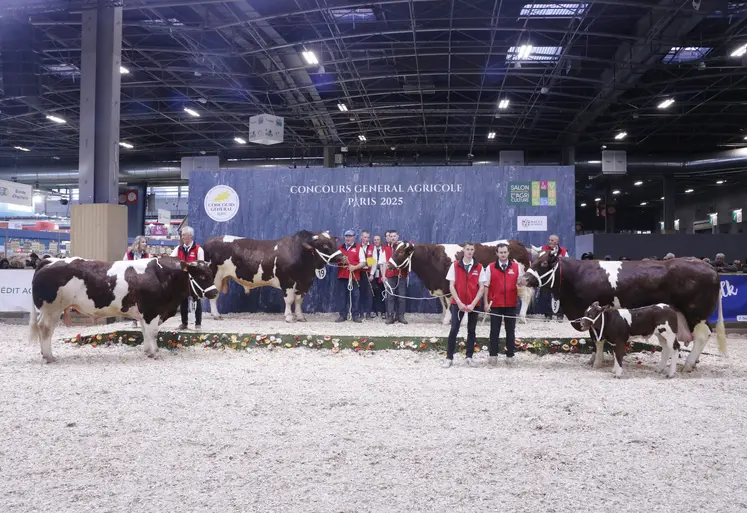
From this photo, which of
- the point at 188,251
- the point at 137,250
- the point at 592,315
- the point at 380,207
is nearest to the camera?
the point at 592,315

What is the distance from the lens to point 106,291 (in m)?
7.74

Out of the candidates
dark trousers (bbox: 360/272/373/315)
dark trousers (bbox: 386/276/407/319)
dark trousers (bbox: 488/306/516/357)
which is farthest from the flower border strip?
dark trousers (bbox: 360/272/373/315)

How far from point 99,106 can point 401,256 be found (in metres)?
7.07

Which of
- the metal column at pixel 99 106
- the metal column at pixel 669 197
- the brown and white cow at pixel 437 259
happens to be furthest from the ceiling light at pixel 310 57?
the metal column at pixel 669 197

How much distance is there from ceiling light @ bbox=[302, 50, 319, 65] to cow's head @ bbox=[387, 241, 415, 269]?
7633mm

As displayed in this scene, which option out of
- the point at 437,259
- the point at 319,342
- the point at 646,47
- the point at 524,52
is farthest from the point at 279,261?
the point at 646,47

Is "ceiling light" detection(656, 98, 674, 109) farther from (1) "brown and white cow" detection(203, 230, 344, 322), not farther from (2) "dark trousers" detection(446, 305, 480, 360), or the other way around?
(2) "dark trousers" detection(446, 305, 480, 360)

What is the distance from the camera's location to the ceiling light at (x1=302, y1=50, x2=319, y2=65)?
1623 cm

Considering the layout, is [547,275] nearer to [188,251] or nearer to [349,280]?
[349,280]

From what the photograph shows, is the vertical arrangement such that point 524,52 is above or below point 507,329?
above

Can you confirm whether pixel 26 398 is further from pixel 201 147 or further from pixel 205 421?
pixel 201 147

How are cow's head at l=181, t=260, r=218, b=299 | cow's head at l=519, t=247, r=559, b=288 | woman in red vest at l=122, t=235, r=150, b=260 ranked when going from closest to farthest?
cow's head at l=519, t=247, r=559, b=288 → cow's head at l=181, t=260, r=218, b=299 → woman in red vest at l=122, t=235, r=150, b=260

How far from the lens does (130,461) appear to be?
3.99 metres

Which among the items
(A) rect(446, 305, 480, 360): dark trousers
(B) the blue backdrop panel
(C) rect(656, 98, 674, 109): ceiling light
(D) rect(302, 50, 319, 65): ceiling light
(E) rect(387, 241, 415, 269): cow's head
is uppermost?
(D) rect(302, 50, 319, 65): ceiling light
